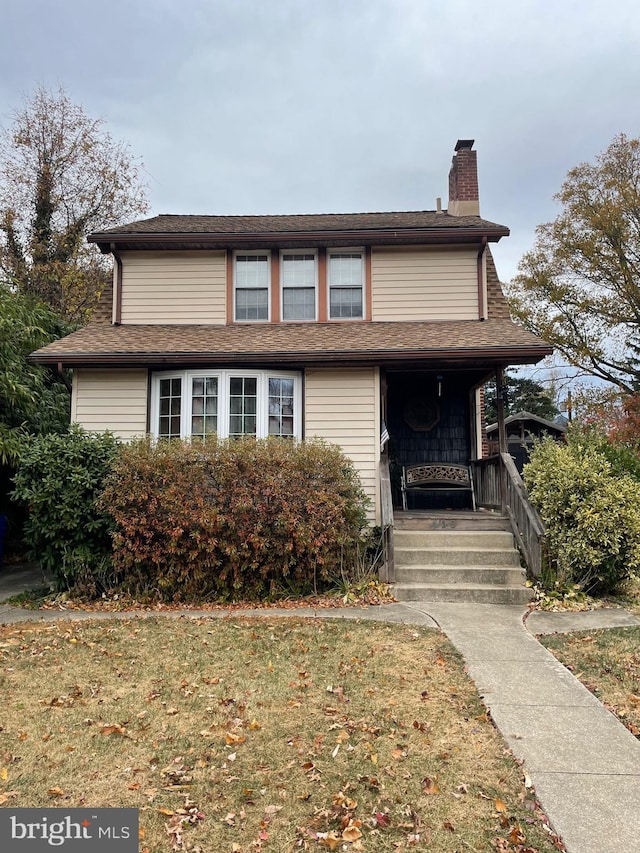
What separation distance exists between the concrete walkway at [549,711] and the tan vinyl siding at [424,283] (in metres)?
5.71

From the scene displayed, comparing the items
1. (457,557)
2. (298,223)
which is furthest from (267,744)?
(298,223)

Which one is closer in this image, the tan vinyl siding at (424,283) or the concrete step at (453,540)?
the concrete step at (453,540)

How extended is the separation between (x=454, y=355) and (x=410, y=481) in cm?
281

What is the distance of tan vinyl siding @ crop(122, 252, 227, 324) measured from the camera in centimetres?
1038

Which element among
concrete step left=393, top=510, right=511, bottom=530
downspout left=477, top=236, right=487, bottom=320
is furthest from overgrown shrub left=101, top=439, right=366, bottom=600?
downspout left=477, top=236, right=487, bottom=320

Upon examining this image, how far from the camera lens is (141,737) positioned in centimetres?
353

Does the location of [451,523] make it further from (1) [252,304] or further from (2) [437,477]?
(1) [252,304]

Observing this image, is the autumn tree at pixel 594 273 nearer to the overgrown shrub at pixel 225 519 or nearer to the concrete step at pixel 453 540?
the concrete step at pixel 453 540

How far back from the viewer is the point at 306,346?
8.88 metres

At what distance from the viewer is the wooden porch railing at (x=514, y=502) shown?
7383mm

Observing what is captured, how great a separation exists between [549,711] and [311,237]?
8446 millimetres

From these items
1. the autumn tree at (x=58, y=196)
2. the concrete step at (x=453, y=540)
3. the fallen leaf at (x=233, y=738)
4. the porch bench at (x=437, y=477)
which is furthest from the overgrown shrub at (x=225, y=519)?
the autumn tree at (x=58, y=196)

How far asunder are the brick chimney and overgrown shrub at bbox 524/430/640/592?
22.4 ft

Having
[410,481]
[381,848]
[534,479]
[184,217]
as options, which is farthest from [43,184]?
[381,848]
